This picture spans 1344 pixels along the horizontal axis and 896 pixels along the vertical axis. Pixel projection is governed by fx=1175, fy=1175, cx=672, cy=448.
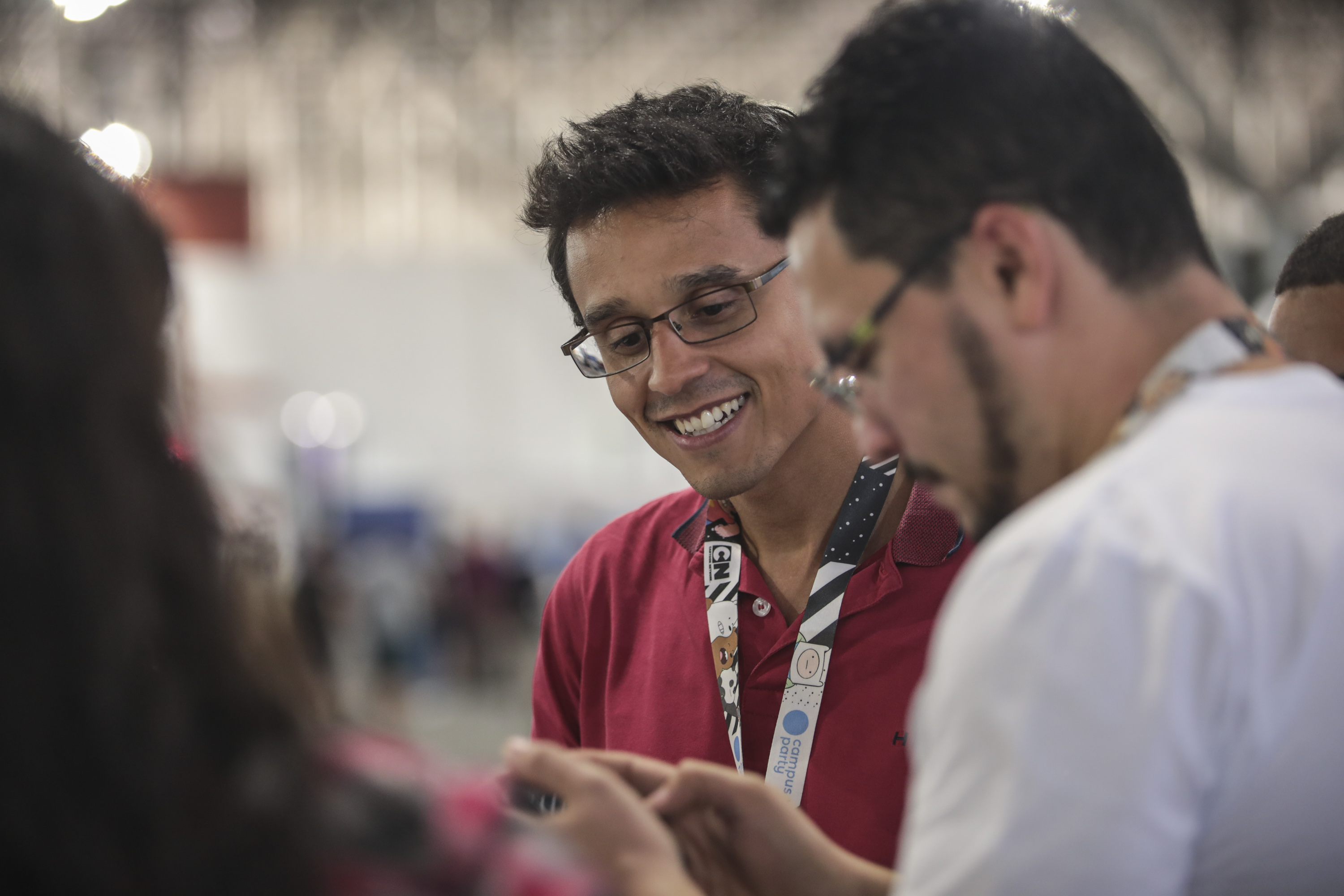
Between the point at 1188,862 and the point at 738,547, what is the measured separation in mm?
1181

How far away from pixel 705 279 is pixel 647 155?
0.26m

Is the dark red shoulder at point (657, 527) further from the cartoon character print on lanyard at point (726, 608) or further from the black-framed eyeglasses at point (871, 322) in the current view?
the black-framed eyeglasses at point (871, 322)

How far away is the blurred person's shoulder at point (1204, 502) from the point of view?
907 millimetres

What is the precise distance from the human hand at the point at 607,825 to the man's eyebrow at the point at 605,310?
0.96m

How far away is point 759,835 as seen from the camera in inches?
53.4

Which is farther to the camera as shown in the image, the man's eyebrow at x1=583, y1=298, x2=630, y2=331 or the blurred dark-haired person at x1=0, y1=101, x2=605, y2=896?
the man's eyebrow at x1=583, y1=298, x2=630, y2=331

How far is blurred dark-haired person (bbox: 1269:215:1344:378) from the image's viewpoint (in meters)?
2.01

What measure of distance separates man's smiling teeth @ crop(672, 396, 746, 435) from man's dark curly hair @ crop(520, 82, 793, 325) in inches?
14.4

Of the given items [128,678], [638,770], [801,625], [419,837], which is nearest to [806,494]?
[801,625]

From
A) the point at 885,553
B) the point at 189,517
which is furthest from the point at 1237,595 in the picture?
the point at 885,553

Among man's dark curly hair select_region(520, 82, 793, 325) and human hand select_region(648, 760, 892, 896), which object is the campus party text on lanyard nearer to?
human hand select_region(648, 760, 892, 896)

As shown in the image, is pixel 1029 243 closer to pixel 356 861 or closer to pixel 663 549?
pixel 356 861

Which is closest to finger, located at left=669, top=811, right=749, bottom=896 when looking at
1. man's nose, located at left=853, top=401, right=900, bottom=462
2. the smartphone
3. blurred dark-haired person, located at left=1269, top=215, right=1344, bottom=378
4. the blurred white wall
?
the smartphone

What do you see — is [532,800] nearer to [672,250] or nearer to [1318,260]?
[672,250]
